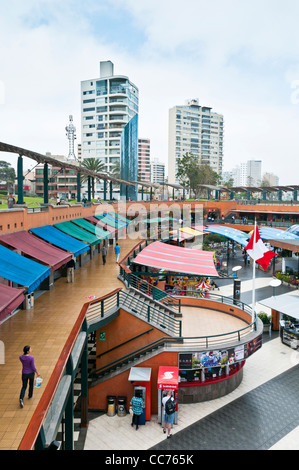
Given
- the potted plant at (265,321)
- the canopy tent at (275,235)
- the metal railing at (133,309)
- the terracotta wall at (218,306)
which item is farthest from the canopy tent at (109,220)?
the canopy tent at (275,235)

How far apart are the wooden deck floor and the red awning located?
108 inches

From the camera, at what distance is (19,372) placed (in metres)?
8.62

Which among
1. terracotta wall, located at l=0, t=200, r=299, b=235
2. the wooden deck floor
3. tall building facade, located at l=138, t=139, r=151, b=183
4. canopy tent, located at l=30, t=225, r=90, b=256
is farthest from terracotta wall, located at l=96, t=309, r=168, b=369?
tall building facade, located at l=138, t=139, r=151, b=183

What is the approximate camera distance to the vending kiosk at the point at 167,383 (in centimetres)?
1193

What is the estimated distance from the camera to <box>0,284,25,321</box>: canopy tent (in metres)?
7.96

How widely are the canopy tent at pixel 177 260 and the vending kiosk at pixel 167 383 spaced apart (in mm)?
5953

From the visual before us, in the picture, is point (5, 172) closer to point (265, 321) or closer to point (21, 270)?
point (265, 321)

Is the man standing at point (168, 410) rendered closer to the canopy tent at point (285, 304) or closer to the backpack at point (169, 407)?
the backpack at point (169, 407)

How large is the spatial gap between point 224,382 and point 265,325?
7.27m

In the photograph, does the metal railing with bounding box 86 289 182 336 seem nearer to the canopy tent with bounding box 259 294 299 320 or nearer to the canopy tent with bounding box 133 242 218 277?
the canopy tent with bounding box 133 242 218 277

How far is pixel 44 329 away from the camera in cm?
1125

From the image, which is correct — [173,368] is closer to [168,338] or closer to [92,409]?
[168,338]

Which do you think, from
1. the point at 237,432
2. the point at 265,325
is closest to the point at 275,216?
the point at 265,325

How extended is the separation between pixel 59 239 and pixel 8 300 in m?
8.17
